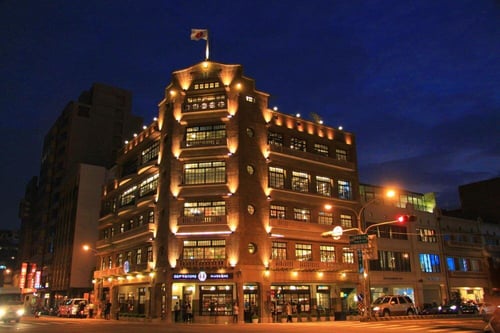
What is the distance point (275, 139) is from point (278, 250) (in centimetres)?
1245

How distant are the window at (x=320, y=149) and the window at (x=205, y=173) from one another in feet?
45.2

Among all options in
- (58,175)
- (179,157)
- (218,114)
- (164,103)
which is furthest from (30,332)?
(58,175)

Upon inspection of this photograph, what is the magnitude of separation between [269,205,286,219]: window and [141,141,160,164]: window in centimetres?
1562

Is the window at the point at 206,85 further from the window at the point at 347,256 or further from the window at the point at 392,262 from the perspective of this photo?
the window at the point at 392,262

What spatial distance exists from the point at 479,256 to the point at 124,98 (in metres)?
72.8

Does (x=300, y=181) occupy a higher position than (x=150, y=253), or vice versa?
(x=300, y=181)

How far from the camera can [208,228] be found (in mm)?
46281

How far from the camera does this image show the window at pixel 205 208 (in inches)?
1869

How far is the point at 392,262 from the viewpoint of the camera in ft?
196

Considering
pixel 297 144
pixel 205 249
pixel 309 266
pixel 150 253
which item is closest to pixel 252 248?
pixel 205 249

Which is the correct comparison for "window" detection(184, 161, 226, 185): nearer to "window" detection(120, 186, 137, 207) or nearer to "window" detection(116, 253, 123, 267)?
"window" detection(120, 186, 137, 207)

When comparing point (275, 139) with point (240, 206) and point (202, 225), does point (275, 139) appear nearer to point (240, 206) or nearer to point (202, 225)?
point (240, 206)

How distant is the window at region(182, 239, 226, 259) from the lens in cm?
4631

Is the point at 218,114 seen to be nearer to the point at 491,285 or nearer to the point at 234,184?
the point at 234,184
